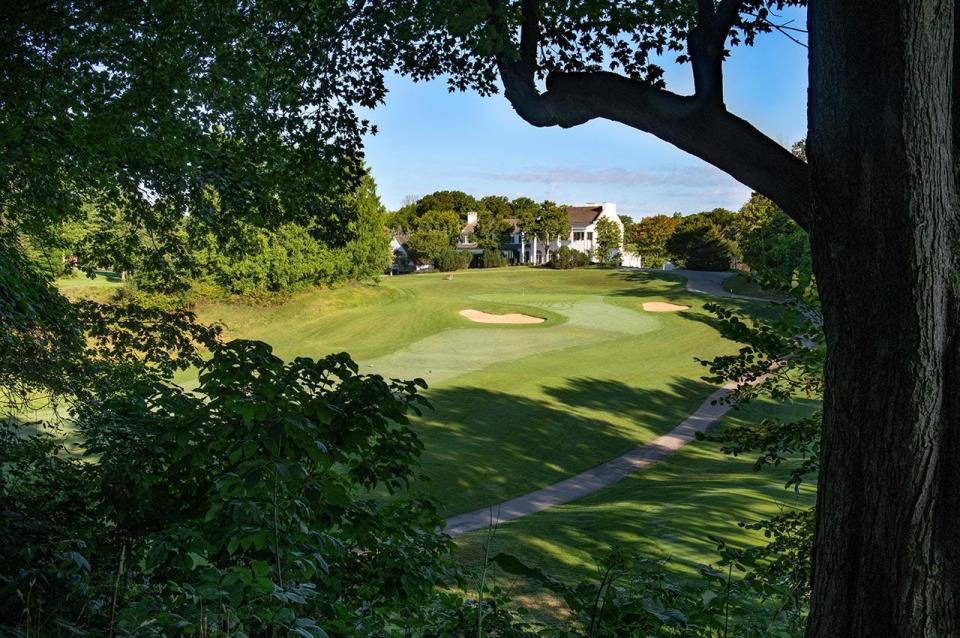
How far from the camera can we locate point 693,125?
3885 mm

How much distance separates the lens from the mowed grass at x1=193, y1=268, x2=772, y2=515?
19.2 meters

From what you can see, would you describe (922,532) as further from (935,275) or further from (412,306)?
(412,306)

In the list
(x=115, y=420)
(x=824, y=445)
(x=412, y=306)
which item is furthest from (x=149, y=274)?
(x=412, y=306)

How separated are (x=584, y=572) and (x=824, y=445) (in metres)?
8.34

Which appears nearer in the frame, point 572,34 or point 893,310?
point 893,310

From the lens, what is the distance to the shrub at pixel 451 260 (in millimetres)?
71250

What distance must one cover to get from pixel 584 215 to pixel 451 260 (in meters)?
33.0

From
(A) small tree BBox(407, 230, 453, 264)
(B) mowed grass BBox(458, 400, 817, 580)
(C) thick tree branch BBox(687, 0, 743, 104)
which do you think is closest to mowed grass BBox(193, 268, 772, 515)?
(B) mowed grass BBox(458, 400, 817, 580)

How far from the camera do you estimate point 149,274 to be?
9539mm

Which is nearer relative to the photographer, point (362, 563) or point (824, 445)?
point (824, 445)

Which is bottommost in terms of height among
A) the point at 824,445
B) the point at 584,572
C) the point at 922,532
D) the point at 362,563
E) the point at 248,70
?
the point at 584,572

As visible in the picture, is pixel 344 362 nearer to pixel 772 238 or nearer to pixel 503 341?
pixel 503 341

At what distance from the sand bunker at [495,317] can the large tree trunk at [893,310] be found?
34.5 m

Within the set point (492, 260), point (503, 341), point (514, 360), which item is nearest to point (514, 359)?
point (514, 360)
